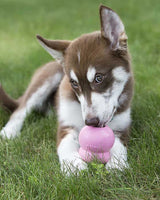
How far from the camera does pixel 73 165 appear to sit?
3.01 meters

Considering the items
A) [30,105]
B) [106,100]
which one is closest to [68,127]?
[106,100]

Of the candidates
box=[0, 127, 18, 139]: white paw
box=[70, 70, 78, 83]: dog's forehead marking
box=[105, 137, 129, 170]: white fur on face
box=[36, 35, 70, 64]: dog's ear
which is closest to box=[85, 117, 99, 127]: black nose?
box=[105, 137, 129, 170]: white fur on face

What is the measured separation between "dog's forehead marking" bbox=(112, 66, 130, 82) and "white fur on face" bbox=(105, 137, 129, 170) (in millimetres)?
688

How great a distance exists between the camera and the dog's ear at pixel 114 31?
3.30 meters

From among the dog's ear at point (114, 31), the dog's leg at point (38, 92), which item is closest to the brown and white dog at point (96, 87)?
the dog's ear at point (114, 31)

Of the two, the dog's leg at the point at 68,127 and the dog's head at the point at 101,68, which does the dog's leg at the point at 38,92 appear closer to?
the dog's leg at the point at 68,127

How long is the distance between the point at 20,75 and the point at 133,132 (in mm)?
3302

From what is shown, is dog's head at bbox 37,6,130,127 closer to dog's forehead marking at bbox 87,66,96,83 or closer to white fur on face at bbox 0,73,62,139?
dog's forehead marking at bbox 87,66,96,83

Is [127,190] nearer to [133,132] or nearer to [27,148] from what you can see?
[133,132]

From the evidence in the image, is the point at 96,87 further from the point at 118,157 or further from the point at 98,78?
the point at 118,157

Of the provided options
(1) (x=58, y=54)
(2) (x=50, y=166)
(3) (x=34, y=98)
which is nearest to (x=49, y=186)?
(2) (x=50, y=166)

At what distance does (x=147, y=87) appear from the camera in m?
5.00

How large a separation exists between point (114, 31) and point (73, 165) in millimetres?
1494

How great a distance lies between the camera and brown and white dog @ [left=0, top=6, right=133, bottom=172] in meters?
3.13
